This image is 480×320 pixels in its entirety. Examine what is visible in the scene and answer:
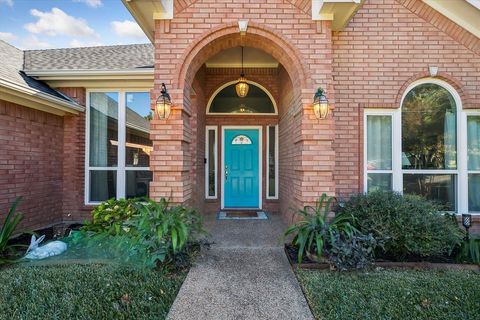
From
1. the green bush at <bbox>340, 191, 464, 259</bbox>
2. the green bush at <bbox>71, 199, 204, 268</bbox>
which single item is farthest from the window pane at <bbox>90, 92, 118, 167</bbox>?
the green bush at <bbox>340, 191, 464, 259</bbox>

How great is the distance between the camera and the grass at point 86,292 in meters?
2.58

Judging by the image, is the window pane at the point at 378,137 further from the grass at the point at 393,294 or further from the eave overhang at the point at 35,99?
the eave overhang at the point at 35,99

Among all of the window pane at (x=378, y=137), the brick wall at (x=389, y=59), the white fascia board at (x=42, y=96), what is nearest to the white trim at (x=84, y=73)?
the white fascia board at (x=42, y=96)

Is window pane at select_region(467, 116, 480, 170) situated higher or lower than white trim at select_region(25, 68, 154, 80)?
lower

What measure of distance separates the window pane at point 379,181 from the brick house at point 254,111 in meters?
0.02

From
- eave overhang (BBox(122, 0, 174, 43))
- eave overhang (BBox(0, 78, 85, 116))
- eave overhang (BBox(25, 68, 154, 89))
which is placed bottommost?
eave overhang (BBox(0, 78, 85, 116))

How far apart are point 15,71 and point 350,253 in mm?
6997

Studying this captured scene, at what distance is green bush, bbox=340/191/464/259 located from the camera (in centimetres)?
353

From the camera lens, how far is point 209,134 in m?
6.71

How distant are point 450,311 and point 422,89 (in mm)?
3896

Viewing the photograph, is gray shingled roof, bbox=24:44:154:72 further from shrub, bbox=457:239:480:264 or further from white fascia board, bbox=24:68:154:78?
shrub, bbox=457:239:480:264

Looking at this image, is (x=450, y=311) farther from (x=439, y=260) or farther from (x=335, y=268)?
(x=439, y=260)

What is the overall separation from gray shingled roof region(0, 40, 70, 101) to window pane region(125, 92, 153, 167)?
137cm

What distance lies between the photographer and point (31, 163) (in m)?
5.06
